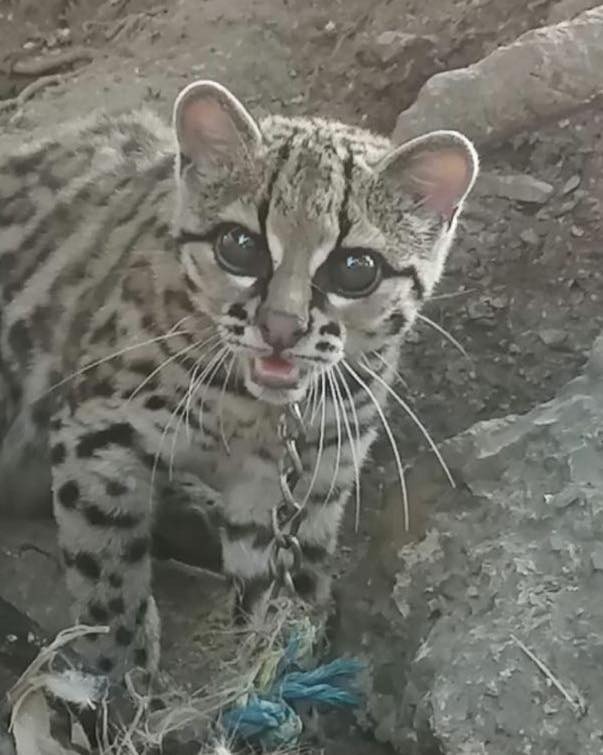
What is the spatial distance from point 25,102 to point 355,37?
94 cm

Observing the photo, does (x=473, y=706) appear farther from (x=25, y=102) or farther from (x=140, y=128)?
(x=25, y=102)

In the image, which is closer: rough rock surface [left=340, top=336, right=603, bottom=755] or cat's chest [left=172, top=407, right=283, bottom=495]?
rough rock surface [left=340, top=336, right=603, bottom=755]

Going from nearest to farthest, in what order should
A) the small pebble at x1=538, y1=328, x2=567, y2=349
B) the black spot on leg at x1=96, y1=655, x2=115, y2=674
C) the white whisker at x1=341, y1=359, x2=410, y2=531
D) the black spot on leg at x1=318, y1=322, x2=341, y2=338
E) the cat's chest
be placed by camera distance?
1. the black spot on leg at x1=318, y1=322, x2=341, y2=338
2. the white whisker at x1=341, y1=359, x2=410, y2=531
3. the cat's chest
4. the black spot on leg at x1=96, y1=655, x2=115, y2=674
5. the small pebble at x1=538, y1=328, x2=567, y2=349

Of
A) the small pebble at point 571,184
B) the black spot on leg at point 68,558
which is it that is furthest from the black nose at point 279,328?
the small pebble at point 571,184

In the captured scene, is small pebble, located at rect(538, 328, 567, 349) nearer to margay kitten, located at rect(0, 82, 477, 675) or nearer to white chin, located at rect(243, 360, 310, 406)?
margay kitten, located at rect(0, 82, 477, 675)

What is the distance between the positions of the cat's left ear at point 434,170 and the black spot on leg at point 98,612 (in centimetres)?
97

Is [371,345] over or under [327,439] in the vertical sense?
over

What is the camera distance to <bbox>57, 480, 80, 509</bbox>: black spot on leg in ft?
9.21

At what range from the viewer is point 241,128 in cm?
250

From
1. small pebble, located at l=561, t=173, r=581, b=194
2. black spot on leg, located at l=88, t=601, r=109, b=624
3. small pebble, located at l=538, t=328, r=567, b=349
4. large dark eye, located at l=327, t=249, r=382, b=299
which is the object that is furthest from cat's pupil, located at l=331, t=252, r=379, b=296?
small pebble, located at l=561, t=173, r=581, b=194

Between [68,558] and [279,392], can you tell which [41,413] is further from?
[279,392]

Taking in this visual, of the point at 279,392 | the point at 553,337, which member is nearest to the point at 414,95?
the point at 553,337

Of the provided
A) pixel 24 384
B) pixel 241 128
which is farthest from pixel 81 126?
pixel 241 128

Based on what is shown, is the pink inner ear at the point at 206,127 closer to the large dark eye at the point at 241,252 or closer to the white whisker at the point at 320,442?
the large dark eye at the point at 241,252
